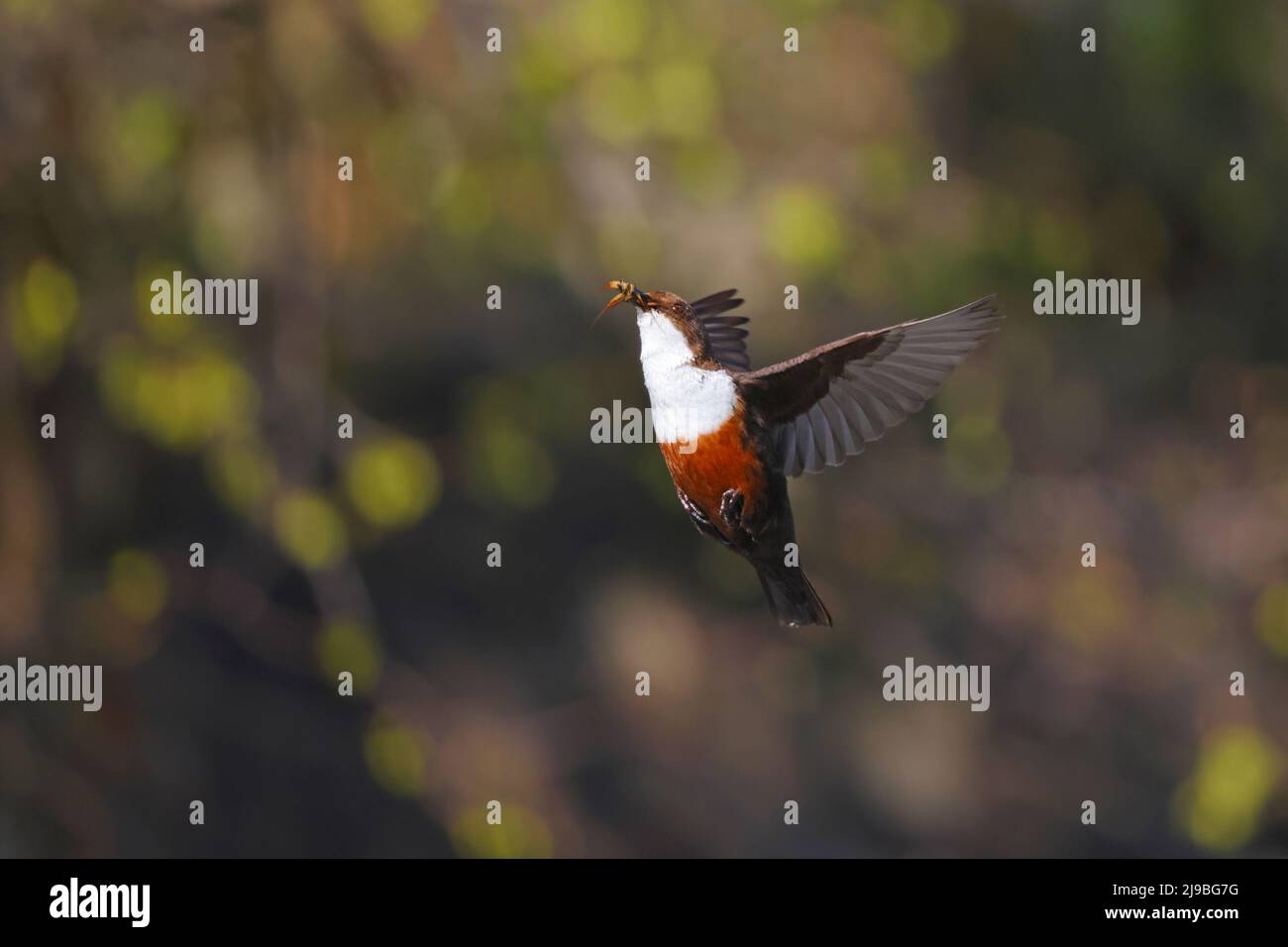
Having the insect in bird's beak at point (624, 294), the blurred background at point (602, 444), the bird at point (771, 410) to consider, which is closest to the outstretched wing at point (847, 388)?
the bird at point (771, 410)

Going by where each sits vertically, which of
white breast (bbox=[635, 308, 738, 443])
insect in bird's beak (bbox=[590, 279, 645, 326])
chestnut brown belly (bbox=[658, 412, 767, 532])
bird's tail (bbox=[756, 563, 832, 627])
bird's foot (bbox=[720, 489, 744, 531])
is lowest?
bird's tail (bbox=[756, 563, 832, 627])

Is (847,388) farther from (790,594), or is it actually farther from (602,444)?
(602,444)

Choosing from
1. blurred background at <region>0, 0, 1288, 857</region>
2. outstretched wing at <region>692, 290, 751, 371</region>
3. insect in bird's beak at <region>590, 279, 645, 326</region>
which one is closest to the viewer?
insect in bird's beak at <region>590, 279, 645, 326</region>

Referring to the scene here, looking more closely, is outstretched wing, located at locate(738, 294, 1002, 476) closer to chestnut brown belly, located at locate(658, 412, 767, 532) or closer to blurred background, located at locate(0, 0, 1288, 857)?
chestnut brown belly, located at locate(658, 412, 767, 532)

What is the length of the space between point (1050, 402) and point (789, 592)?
355cm

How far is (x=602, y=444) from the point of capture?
4.30 m

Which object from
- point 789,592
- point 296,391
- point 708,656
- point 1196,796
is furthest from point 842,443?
point 708,656

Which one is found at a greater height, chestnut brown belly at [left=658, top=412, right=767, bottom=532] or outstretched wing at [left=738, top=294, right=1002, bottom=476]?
outstretched wing at [left=738, top=294, right=1002, bottom=476]

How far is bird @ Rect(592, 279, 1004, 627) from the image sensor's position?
106cm

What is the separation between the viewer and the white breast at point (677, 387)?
3.32ft

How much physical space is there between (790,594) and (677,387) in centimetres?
19

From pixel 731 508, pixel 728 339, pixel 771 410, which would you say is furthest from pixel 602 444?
pixel 731 508

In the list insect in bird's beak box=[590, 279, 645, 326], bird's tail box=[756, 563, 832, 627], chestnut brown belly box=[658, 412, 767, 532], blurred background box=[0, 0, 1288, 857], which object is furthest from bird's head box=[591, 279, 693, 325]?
blurred background box=[0, 0, 1288, 857]

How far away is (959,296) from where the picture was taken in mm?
3545
